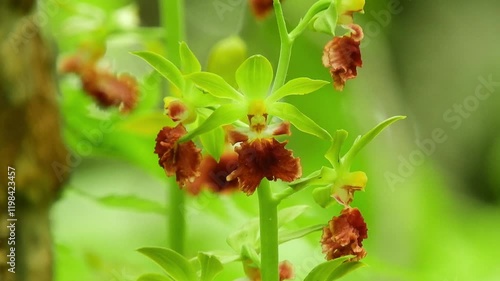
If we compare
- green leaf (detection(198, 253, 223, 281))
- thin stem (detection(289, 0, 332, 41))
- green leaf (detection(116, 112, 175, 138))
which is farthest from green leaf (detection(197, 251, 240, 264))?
green leaf (detection(116, 112, 175, 138))

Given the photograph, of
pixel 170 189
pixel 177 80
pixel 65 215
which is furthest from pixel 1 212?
pixel 65 215

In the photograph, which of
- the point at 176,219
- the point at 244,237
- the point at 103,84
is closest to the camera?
the point at 244,237

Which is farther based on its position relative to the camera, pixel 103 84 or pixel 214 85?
pixel 103 84

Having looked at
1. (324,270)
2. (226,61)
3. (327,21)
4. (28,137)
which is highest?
(226,61)

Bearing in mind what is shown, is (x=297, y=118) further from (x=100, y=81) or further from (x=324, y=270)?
(x=100, y=81)

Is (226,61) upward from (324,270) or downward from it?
upward

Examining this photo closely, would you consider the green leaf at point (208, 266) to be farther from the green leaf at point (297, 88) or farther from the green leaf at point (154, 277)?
the green leaf at point (297, 88)

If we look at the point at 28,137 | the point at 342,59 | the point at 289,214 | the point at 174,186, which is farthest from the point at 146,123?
the point at 342,59

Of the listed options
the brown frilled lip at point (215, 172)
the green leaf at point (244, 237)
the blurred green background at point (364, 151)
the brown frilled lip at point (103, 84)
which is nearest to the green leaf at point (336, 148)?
the green leaf at point (244, 237)
